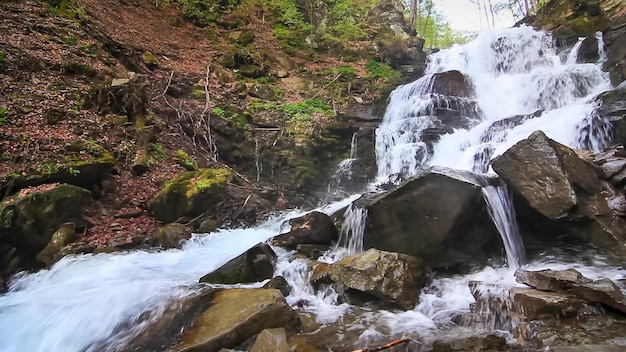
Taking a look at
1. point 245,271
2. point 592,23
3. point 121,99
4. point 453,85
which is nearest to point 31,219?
point 245,271

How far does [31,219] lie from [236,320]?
4574 millimetres

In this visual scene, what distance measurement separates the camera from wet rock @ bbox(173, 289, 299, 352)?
12.2 feet

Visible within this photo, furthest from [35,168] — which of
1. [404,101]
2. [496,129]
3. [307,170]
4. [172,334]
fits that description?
[404,101]

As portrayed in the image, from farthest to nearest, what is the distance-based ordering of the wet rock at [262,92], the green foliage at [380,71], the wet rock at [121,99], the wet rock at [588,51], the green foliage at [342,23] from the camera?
the green foliage at [342,23], the green foliage at [380,71], the wet rock at [262,92], the wet rock at [588,51], the wet rock at [121,99]

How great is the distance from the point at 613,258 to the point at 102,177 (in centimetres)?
865

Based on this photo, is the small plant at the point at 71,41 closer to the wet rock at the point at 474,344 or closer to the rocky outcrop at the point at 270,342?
the rocky outcrop at the point at 270,342

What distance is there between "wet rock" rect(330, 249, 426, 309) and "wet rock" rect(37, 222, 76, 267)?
4.63 metres

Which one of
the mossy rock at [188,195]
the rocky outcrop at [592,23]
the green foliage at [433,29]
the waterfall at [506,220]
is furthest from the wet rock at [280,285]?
the green foliage at [433,29]

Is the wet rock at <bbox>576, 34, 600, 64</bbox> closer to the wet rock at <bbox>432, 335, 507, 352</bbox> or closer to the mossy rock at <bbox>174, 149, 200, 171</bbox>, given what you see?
the wet rock at <bbox>432, 335, 507, 352</bbox>

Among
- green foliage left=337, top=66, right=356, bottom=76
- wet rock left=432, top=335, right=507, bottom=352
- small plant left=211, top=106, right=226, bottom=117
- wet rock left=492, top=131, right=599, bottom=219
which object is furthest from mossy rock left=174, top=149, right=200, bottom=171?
green foliage left=337, top=66, right=356, bottom=76

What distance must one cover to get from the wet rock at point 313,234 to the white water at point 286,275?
0.26 m

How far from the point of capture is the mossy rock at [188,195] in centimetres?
789

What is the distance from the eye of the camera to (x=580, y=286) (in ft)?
13.0

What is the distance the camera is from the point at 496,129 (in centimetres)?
993
